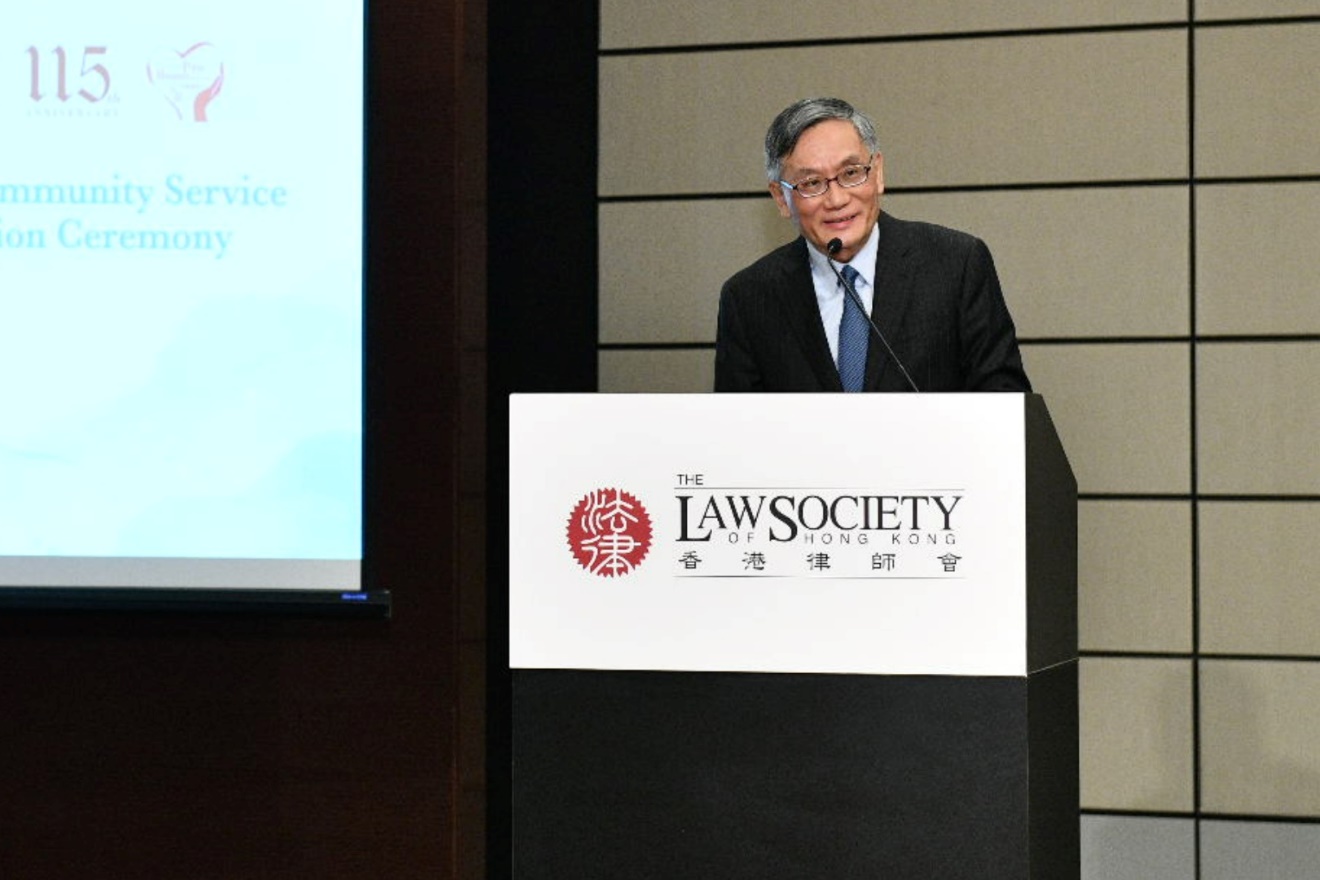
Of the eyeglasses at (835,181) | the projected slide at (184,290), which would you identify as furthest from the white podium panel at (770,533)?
the projected slide at (184,290)

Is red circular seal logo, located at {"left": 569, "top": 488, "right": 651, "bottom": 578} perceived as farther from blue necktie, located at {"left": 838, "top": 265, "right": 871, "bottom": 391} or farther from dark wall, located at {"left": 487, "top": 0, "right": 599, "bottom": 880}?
dark wall, located at {"left": 487, "top": 0, "right": 599, "bottom": 880}

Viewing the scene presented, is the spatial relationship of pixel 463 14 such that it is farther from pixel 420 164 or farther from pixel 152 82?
pixel 152 82

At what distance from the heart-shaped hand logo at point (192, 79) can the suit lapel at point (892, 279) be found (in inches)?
45.4

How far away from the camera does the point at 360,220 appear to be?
2.49 metres

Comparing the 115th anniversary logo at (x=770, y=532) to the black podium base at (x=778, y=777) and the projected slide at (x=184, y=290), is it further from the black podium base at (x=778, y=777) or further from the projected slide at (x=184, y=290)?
the projected slide at (x=184, y=290)

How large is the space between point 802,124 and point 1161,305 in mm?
1051

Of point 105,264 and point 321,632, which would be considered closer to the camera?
point 105,264

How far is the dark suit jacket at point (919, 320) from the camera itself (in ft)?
7.15

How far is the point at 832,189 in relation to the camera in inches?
84.8

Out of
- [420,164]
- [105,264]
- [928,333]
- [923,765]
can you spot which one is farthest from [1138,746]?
[105,264]

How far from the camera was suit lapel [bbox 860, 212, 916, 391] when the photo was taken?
2178 mm

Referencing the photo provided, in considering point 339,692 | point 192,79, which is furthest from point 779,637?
point 192,79

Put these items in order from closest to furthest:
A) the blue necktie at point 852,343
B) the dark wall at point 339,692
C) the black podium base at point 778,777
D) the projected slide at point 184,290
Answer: the black podium base at point 778,777 → the blue necktie at point 852,343 → the projected slide at point 184,290 → the dark wall at point 339,692

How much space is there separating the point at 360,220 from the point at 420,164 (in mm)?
251
